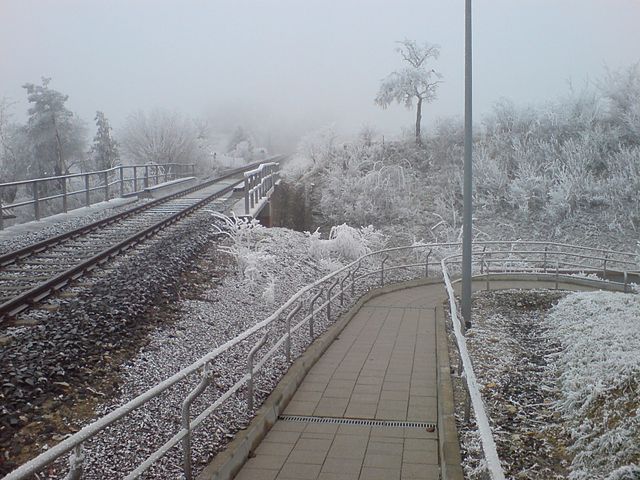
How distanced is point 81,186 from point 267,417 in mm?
53092

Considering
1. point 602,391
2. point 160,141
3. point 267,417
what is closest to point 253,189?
point 267,417

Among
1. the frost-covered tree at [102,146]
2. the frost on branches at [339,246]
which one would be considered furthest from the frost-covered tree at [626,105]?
the frost-covered tree at [102,146]

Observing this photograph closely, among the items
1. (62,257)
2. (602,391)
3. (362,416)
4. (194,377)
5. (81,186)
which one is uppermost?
(81,186)

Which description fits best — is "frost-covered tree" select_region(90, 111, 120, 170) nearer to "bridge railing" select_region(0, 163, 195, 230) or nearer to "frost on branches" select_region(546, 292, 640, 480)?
"bridge railing" select_region(0, 163, 195, 230)

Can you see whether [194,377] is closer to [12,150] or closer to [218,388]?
[218,388]

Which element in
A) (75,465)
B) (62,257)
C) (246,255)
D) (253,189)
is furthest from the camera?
(253,189)

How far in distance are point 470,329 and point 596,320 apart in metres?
2.28

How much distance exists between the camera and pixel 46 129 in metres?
52.1

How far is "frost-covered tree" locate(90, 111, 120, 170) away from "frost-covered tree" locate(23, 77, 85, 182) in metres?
3.08

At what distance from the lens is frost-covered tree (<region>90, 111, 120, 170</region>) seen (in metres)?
55.0

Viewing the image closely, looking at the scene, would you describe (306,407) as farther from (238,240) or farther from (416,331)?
(238,240)

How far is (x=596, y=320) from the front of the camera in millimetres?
9977

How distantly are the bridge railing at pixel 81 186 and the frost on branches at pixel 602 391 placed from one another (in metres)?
11.7

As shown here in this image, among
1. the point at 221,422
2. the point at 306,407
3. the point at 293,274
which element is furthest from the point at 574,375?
the point at 293,274
